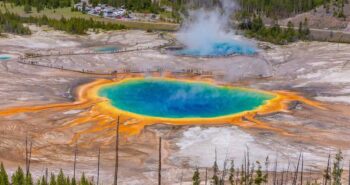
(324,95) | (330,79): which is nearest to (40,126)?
(324,95)

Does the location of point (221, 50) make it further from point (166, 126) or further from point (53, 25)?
point (166, 126)

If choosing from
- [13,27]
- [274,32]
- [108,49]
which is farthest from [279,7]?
[13,27]

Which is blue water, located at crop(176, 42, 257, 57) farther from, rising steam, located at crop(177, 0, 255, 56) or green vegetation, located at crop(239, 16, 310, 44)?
green vegetation, located at crop(239, 16, 310, 44)

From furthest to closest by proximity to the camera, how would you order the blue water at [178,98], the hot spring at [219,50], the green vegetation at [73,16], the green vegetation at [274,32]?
the green vegetation at [73,16], the green vegetation at [274,32], the hot spring at [219,50], the blue water at [178,98]

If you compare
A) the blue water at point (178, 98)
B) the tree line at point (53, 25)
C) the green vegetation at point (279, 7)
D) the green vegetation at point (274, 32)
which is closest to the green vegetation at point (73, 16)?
the tree line at point (53, 25)

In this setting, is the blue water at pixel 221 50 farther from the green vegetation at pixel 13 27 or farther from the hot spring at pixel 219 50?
the green vegetation at pixel 13 27
